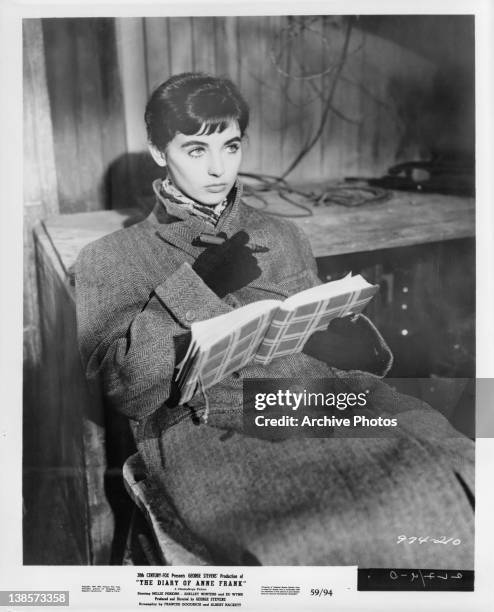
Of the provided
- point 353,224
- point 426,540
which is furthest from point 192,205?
point 426,540

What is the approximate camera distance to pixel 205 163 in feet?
3.06

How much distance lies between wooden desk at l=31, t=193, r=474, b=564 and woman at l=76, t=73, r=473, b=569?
6 centimetres

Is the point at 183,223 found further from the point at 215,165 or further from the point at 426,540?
the point at 426,540

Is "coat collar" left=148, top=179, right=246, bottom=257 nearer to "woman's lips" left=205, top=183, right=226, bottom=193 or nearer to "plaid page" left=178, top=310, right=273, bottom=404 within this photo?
"woman's lips" left=205, top=183, right=226, bottom=193

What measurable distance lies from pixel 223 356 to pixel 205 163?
0.31m

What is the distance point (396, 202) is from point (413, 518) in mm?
664

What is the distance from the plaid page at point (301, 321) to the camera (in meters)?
0.86

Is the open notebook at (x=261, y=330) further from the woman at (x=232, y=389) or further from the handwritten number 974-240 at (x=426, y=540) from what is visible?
the handwritten number 974-240 at (x=426, y=540)

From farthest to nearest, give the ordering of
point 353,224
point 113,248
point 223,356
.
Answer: point 353,224 → point 113,248 → point 223,356

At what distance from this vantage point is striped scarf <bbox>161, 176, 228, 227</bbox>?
3.10ft

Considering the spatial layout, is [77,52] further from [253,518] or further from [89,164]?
[253,518]

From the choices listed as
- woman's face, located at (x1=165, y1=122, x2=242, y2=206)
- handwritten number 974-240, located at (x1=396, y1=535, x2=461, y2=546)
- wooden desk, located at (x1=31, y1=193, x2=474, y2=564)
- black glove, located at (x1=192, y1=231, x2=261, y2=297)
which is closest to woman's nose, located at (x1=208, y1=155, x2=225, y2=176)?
woman's face, located at (x1=165, y1=122, x2=242, y2=206)

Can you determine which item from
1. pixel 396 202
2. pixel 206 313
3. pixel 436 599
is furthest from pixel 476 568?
pixel 396 202

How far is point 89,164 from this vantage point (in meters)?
1.13
